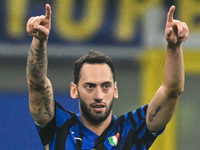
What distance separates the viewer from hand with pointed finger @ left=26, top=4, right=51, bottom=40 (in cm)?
373

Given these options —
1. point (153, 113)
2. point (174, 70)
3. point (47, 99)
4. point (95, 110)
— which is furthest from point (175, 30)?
point (47, 99)

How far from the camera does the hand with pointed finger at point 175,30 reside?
373cm

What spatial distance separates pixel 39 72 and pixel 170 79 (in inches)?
35.9

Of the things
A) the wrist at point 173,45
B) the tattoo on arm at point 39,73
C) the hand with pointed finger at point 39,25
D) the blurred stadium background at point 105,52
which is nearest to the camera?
the hand with pointed finger at point 39,25

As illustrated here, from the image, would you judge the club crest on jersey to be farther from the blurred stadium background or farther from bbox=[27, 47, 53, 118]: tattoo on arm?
the blurred stadium background

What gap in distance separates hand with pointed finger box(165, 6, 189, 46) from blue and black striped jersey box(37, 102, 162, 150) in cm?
68

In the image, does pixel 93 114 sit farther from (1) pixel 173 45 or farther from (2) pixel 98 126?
(1) pixel 173 45

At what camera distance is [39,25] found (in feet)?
12.3

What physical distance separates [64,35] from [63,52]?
0.89ft

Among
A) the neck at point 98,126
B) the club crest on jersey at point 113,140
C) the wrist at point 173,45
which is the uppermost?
the wrist at point 173,45

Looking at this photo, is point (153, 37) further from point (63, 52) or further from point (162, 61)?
point (63, 52)

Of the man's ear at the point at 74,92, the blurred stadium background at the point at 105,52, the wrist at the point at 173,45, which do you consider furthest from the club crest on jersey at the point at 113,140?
the blurred stadium background at the point at 105,52

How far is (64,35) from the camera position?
9109mm

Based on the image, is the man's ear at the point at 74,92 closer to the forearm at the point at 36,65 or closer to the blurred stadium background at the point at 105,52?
the forearm at the point at 36,65
